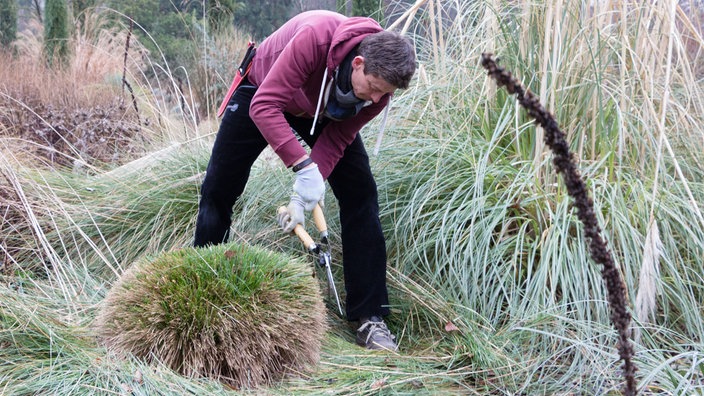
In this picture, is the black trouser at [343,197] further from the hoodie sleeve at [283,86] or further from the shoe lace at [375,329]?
the hoodie sleeve at [283,86]

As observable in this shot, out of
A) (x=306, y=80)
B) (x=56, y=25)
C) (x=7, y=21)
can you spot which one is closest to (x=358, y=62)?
(x=306, y=80)

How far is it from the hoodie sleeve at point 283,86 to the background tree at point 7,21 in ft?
35.7

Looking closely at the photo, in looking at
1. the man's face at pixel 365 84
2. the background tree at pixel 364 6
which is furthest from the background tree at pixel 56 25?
the man's face at pixel 365 84

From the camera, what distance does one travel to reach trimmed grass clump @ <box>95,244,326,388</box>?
8.87 ft

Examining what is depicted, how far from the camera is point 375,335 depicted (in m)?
3.36

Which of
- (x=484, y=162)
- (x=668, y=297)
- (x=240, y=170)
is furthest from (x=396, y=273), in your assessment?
(x=668, y=297)

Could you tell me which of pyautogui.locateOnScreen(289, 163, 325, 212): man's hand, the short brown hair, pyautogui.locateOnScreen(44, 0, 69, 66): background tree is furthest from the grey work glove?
pyautogui.locateOnScreen(44, 0, 69, 66): background tree

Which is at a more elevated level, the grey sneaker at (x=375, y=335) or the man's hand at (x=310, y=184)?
→ the man's hand at (x=310, y=184)

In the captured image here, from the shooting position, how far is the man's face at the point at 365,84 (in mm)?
2926

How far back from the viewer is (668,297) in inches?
130

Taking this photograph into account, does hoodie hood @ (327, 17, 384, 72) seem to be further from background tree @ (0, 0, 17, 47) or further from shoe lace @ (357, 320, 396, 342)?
background tree @ (0, 0, 17, 47)

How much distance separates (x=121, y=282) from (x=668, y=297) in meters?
2.33

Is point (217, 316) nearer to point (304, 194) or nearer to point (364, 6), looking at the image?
point (304, 194)

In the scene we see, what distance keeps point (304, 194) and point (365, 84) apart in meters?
0.53
